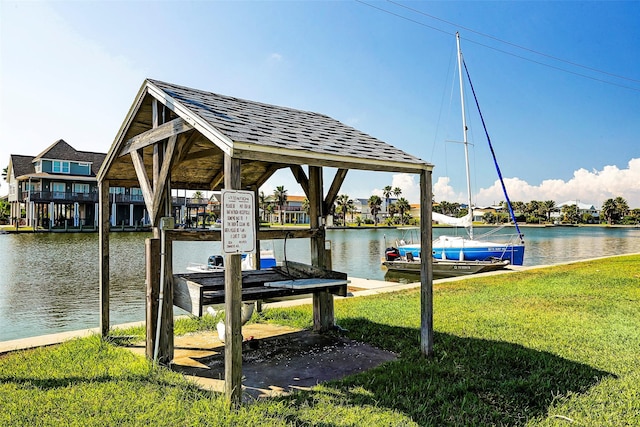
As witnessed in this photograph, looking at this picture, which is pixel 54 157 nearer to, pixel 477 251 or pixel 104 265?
pixel 477 251

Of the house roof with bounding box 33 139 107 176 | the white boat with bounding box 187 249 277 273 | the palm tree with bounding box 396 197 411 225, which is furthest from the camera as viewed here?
the palm tree with bounding box 396 197 411 225

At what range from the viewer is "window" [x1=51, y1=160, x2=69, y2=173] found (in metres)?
43.4

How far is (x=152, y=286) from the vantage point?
5180 millimetres

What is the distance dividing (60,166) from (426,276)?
46.9 m

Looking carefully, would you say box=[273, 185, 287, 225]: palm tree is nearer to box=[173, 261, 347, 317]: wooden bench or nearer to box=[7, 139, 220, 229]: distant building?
box=[7, 139, 220, 229]: distant building

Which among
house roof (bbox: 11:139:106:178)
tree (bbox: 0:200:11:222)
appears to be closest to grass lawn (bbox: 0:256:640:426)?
house roof (bbox: 11:139:106:178)

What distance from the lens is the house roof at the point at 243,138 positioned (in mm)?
4316

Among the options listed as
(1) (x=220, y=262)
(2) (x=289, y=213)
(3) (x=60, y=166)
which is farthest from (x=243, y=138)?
(2) (x=289, y=213)

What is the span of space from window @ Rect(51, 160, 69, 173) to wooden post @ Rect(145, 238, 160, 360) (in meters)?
45.2

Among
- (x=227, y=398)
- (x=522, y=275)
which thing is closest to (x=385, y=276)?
(x=522, y=275)

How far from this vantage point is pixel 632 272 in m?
13.8

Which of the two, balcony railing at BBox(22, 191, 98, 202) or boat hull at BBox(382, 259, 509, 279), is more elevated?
balcony railing at BBox(22, 191, 98, 202)

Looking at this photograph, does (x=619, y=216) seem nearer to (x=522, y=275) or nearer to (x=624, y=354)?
(x=522, y=275)

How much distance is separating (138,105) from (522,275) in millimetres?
12722
